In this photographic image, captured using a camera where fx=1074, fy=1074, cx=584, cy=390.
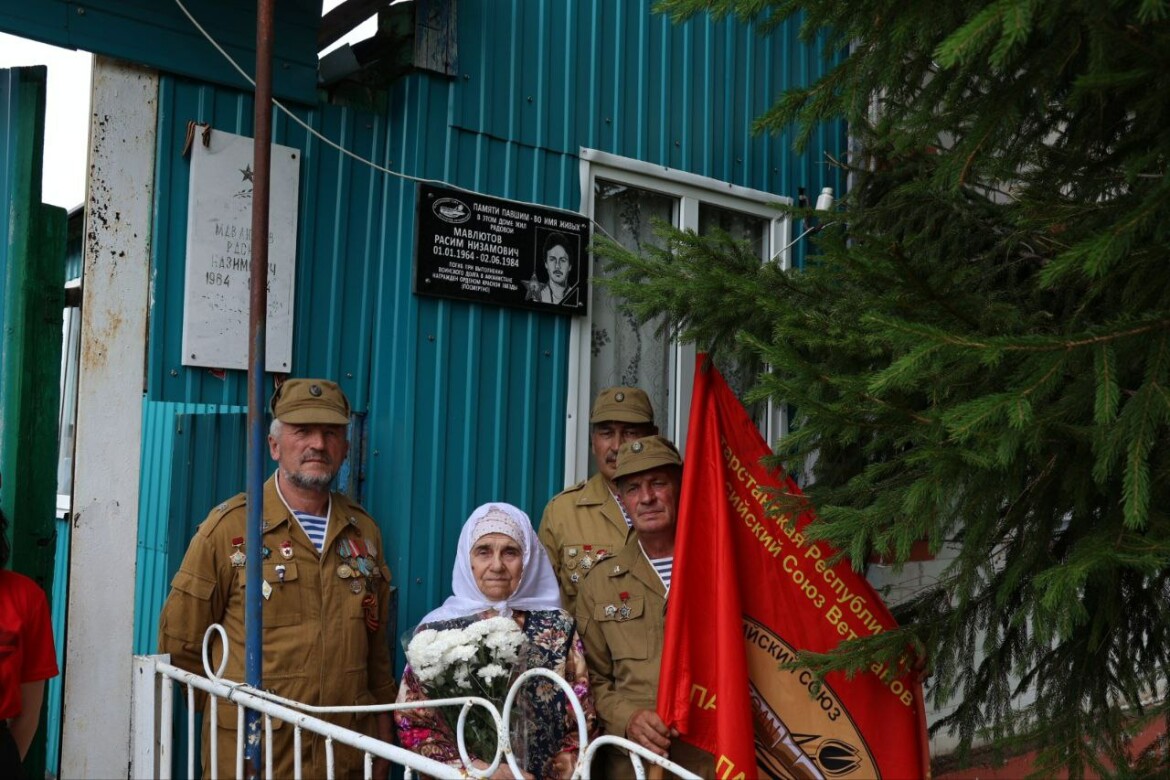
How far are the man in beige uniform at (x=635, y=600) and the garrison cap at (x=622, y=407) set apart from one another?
0.56m

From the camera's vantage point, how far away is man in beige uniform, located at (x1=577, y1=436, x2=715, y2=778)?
3.54 metres

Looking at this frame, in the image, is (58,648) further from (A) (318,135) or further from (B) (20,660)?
(A) (318,135)

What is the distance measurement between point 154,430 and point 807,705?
7.86ft

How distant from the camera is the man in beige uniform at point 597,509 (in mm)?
4078

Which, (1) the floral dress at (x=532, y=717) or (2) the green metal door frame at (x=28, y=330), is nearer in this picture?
(1) the floral dress at (x=532, y=717)

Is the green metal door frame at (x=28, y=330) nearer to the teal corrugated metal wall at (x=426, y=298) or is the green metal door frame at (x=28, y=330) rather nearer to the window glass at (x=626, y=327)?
the teal corrugated metal wall at (x=426, y=298)

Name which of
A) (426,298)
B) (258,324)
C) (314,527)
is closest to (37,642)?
(314,527)

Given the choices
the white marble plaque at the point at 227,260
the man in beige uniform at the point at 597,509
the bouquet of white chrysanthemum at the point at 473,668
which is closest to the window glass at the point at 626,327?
the man in beige uniform at the point at 597,509

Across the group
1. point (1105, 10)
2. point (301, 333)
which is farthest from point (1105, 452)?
point (301, 333)

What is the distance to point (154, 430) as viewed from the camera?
379 cm

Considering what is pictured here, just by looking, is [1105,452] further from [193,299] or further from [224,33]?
[224,33]

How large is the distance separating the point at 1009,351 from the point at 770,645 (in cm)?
151

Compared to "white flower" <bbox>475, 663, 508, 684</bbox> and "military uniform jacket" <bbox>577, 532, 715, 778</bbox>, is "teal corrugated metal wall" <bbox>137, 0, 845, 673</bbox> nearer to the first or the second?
"military uniform jacket" <bbox>577, 532, 715, 778</bbox>

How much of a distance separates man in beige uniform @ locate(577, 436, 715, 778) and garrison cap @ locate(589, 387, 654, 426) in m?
0.56
